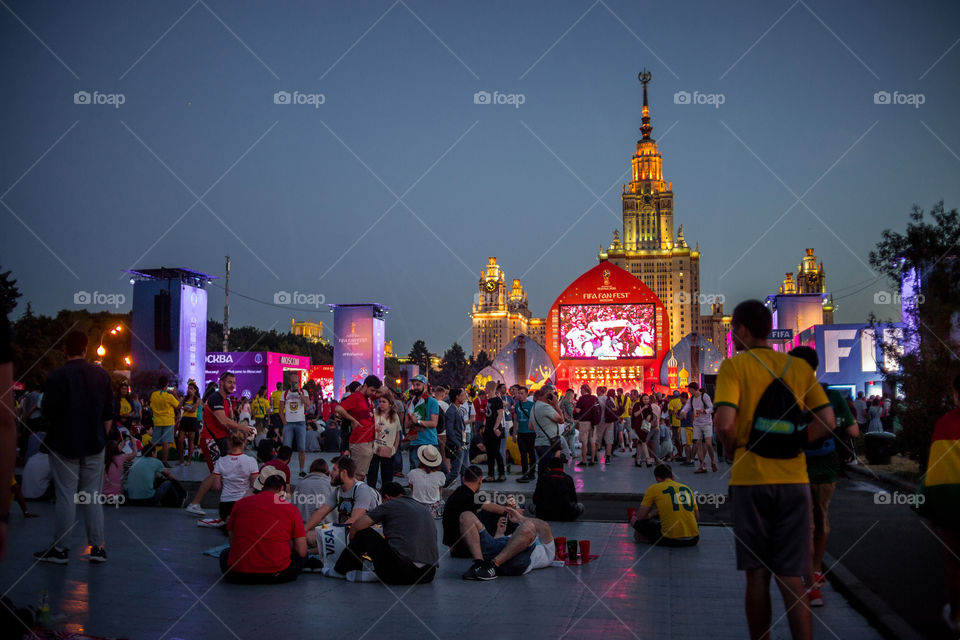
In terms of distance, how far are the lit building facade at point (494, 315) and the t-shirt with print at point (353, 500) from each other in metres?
115

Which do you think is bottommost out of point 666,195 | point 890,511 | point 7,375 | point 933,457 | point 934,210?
point 890,511

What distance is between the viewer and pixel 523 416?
1528 centimetres

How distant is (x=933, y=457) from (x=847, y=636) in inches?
52.3

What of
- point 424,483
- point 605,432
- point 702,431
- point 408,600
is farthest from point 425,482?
point 605,432

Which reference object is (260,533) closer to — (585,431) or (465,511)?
(465,511)

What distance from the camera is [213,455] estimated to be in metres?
13.3

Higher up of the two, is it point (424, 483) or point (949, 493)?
point (949, 493)

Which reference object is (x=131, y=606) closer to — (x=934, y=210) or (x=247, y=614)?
(x=247, y=614)

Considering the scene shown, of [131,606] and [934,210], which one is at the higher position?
[934,210]

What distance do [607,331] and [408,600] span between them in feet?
183

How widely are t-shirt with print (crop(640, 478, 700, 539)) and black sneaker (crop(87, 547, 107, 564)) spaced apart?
5.54 meters

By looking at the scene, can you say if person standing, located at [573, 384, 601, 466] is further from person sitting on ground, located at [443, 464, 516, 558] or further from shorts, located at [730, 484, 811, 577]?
shorts, located at [730, 484, 811, 577]

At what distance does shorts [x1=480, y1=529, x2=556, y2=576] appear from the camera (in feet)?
24.1

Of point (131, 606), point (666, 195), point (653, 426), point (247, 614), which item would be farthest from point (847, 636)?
point (666, 195)
